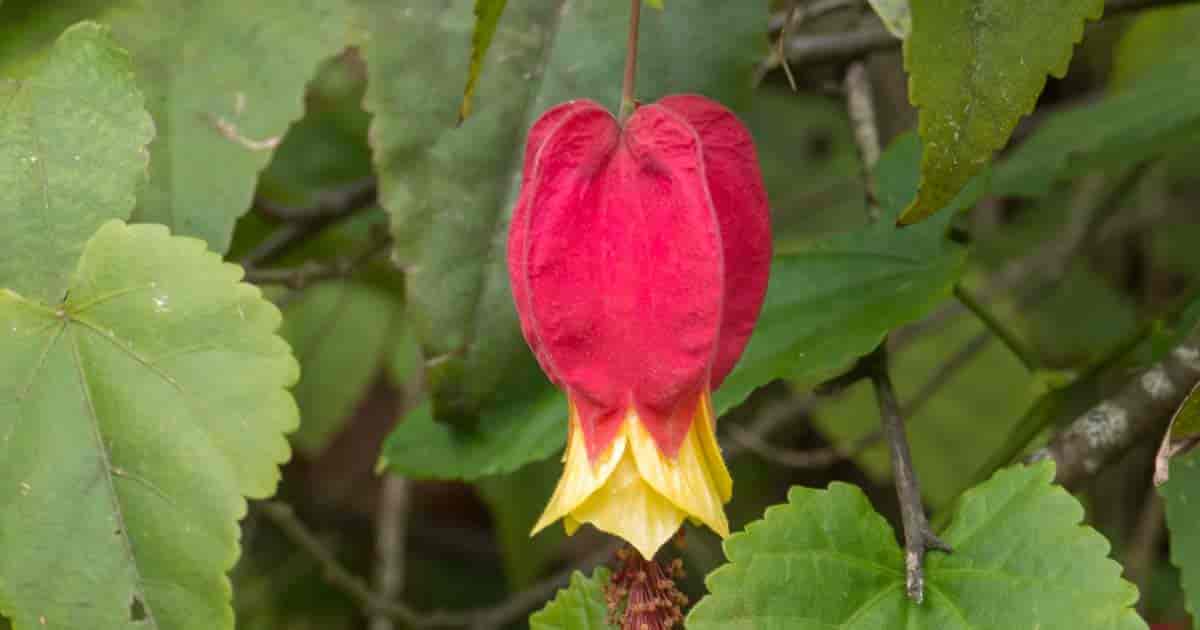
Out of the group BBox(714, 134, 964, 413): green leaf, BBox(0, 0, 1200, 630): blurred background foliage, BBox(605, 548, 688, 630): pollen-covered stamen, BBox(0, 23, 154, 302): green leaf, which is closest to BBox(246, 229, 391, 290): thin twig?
BBox(0, 0, 1200, 630): blurred background foliage

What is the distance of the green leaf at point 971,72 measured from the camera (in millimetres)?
707

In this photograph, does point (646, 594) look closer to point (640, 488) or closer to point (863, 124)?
point (640, 488)

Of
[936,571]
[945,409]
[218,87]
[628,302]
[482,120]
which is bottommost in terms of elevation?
[945,409]

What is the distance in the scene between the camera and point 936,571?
0.80 meters

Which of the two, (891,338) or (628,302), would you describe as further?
(891,338)

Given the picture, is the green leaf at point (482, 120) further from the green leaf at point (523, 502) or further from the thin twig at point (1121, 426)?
the green leaf at point (523, 502)

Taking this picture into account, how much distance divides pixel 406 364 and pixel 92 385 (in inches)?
43.9

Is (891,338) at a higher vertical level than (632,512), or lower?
lower

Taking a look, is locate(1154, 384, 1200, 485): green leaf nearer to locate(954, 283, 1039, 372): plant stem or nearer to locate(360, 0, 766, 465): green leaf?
locate(954, 283, 1039, 372): plant stem

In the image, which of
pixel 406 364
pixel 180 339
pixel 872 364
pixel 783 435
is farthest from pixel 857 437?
pixel 180 339

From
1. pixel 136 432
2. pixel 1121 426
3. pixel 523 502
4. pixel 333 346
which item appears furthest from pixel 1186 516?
pixel 333 346

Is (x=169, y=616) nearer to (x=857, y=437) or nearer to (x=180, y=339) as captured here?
(x=180, y=339)

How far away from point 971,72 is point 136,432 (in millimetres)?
459

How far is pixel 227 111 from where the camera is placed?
0.95 m
